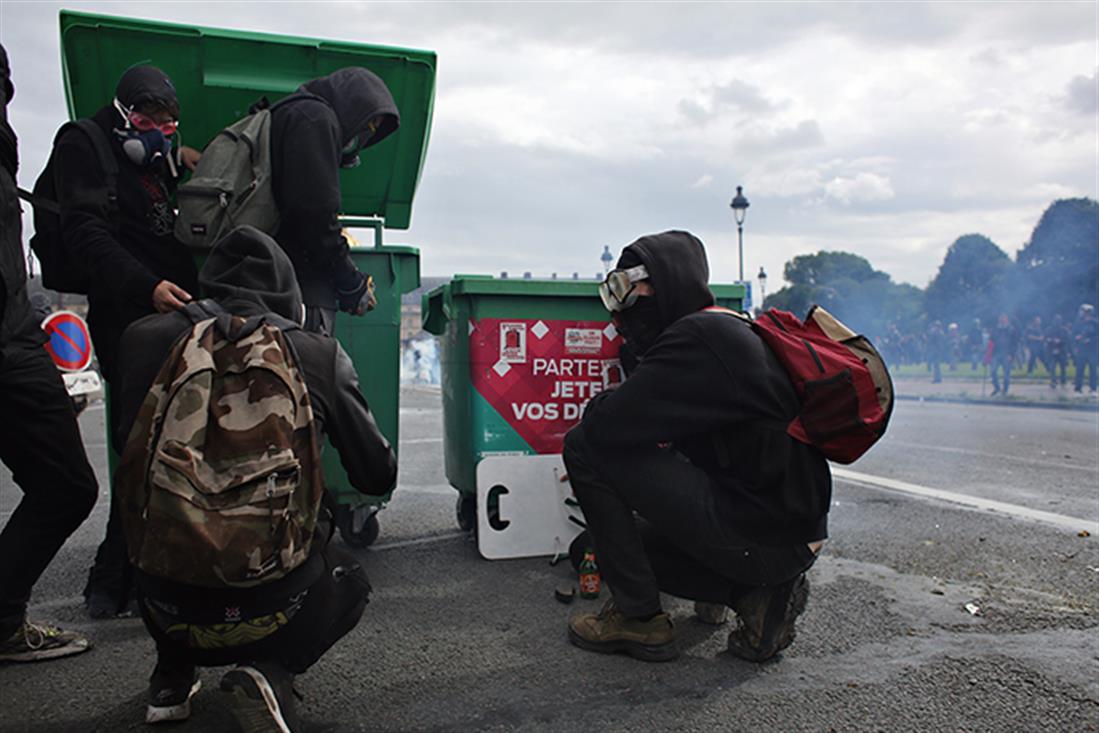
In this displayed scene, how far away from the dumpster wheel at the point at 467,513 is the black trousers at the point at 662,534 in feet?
6.05

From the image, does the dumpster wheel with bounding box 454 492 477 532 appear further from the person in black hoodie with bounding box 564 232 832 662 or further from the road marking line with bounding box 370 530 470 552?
the person in black hoodie with bounding box 564 232 832 662

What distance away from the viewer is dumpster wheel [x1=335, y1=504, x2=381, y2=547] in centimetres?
478

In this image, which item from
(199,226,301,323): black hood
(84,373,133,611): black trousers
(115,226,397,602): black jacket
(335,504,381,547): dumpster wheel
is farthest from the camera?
(335,504,381,547): dumpster wheel

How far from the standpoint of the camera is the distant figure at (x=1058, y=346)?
21.8 m

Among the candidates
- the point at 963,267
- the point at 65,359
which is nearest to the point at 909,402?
the point at 65,359

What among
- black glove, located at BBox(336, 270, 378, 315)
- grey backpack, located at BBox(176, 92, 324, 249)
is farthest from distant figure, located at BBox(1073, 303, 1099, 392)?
grey backpack, located at BBox(176, 92, 324, 249)

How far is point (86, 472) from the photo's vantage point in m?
3.15

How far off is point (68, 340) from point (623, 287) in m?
8.98

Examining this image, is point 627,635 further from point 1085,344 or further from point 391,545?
point 1085,344

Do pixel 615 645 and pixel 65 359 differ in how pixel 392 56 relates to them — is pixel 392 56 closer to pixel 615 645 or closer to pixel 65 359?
pixel 615 645

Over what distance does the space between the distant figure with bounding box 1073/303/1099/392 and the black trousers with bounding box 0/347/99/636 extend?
21342 mm

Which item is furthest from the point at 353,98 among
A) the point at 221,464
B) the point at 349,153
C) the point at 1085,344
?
the point at 1085,344

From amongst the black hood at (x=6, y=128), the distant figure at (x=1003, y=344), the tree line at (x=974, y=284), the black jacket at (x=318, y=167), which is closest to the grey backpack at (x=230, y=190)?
the black jacket at (x=318, y=167)

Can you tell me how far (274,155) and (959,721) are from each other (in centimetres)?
304
